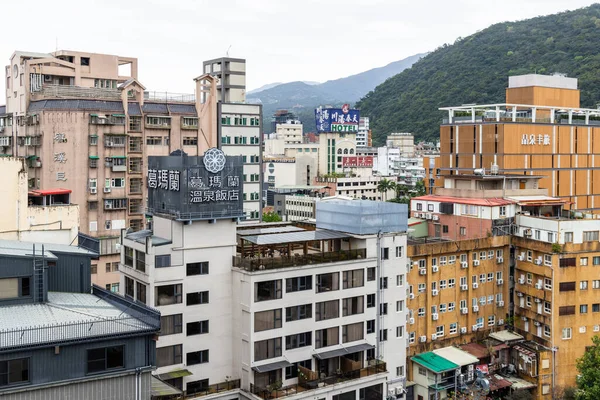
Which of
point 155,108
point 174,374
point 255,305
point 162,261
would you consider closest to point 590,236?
point 255,305

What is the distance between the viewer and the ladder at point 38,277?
29.5 meters

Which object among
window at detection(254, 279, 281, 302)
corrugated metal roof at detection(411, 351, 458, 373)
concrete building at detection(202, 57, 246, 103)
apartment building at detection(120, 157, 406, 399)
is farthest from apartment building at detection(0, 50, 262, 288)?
Result: corrugated metal roof at detection(411, 351, 458, 373)

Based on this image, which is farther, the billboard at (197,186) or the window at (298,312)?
the window at (298,312)

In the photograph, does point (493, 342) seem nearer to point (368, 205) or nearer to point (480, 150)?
point (368, 205)

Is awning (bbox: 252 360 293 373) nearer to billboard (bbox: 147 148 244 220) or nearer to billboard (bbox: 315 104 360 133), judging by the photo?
billboard (bbox: 147 148 244 220)

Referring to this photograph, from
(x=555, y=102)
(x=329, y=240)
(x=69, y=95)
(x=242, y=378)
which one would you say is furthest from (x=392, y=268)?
(x=555, y=102)

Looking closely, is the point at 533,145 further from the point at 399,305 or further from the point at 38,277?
the point at 38,277

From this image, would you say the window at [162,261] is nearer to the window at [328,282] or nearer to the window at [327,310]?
the window at [328,282]

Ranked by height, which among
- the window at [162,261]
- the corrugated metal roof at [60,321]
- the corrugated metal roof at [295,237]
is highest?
the corrugated metal roof at [295,237]

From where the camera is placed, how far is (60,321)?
28156mm

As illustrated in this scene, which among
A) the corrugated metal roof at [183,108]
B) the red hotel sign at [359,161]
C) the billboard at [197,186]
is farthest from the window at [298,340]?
the red hotel sign at [359,161]

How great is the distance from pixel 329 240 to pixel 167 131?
29.0m

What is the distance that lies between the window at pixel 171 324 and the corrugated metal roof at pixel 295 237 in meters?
7.01

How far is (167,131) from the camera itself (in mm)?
70688
